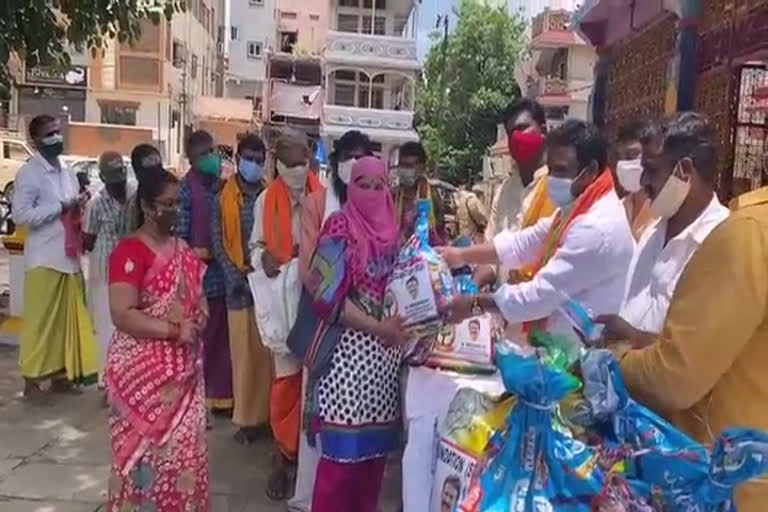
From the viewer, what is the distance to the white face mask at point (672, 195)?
9.44 feet

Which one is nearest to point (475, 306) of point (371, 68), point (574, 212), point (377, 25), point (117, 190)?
point (574, 212)

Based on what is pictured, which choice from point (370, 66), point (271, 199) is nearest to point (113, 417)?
point (271, 199)

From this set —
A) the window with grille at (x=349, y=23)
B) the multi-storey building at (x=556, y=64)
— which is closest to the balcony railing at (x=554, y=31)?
the multi-storey building at (x=556, y=64)

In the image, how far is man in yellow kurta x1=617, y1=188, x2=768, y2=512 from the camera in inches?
76.3

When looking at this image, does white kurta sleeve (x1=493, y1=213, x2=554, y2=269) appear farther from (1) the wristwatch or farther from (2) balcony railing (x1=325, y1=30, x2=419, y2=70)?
(2) balcony railing (x1=325, y1=30, x2=419, y2=70)

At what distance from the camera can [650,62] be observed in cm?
696

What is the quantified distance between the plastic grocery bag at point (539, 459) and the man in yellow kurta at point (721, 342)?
196 mm

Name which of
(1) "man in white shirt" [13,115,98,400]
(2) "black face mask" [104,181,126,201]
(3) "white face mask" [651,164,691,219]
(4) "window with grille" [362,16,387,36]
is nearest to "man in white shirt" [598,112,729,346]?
(3) "white face mask" [651,164,691,219]

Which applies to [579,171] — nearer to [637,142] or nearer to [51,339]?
[637,142]

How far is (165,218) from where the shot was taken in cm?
345

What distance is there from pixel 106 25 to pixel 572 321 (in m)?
6.03

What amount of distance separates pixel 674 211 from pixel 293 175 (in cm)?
228

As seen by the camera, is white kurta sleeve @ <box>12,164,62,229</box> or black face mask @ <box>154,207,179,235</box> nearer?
black face mask @ <box>154,207,179,235</box>

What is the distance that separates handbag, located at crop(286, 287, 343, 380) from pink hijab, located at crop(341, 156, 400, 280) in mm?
266
